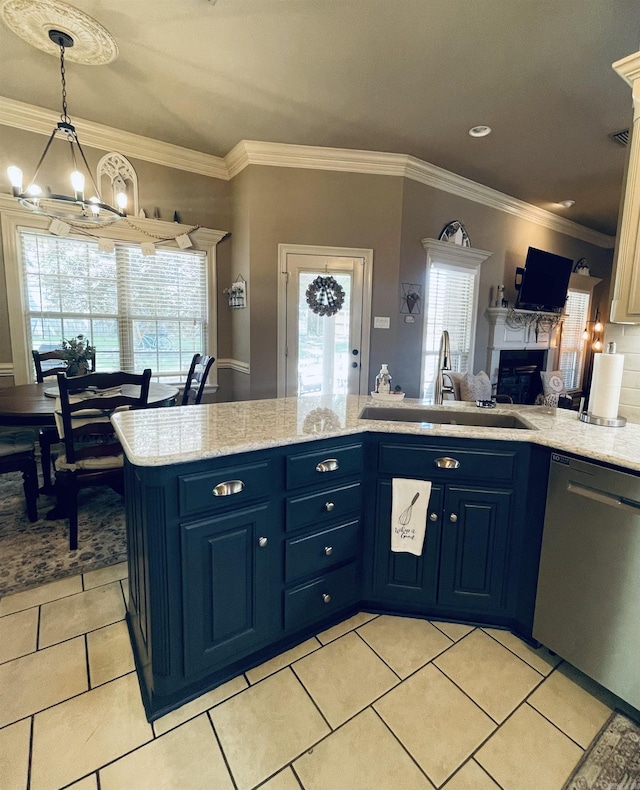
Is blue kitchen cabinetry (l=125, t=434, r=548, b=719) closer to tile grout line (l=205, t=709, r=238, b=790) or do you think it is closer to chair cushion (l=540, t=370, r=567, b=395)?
tile grout line (l=205, t=709, r=238, b=790)

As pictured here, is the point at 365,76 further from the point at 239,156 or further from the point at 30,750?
the point at 30,750

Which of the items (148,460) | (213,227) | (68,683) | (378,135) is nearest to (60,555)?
(68,683)

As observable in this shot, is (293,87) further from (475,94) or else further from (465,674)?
(465,674)

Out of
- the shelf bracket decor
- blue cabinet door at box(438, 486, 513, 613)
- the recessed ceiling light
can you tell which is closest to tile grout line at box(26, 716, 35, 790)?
blue cabinet door at box(438, 486, 513, 613)

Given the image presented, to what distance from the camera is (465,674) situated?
167cm

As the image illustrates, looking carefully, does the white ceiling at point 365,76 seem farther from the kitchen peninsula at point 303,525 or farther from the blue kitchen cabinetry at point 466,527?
the blue kitchen cabinetry at point 466,527

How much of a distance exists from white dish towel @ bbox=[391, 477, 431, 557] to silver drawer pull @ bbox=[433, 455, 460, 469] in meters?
0.09

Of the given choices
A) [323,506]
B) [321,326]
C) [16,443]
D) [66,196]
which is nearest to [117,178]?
[66,196]

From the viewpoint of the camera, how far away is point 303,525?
169 centimetres

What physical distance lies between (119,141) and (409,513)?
167 inches

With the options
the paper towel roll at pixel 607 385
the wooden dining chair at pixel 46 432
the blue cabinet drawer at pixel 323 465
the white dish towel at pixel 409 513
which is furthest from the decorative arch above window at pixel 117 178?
the paper towel roll at pixel 607 385

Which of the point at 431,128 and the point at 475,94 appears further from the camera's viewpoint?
the point at 431,128

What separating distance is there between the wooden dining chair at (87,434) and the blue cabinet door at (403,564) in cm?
155

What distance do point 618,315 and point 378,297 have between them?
8.68 ft
